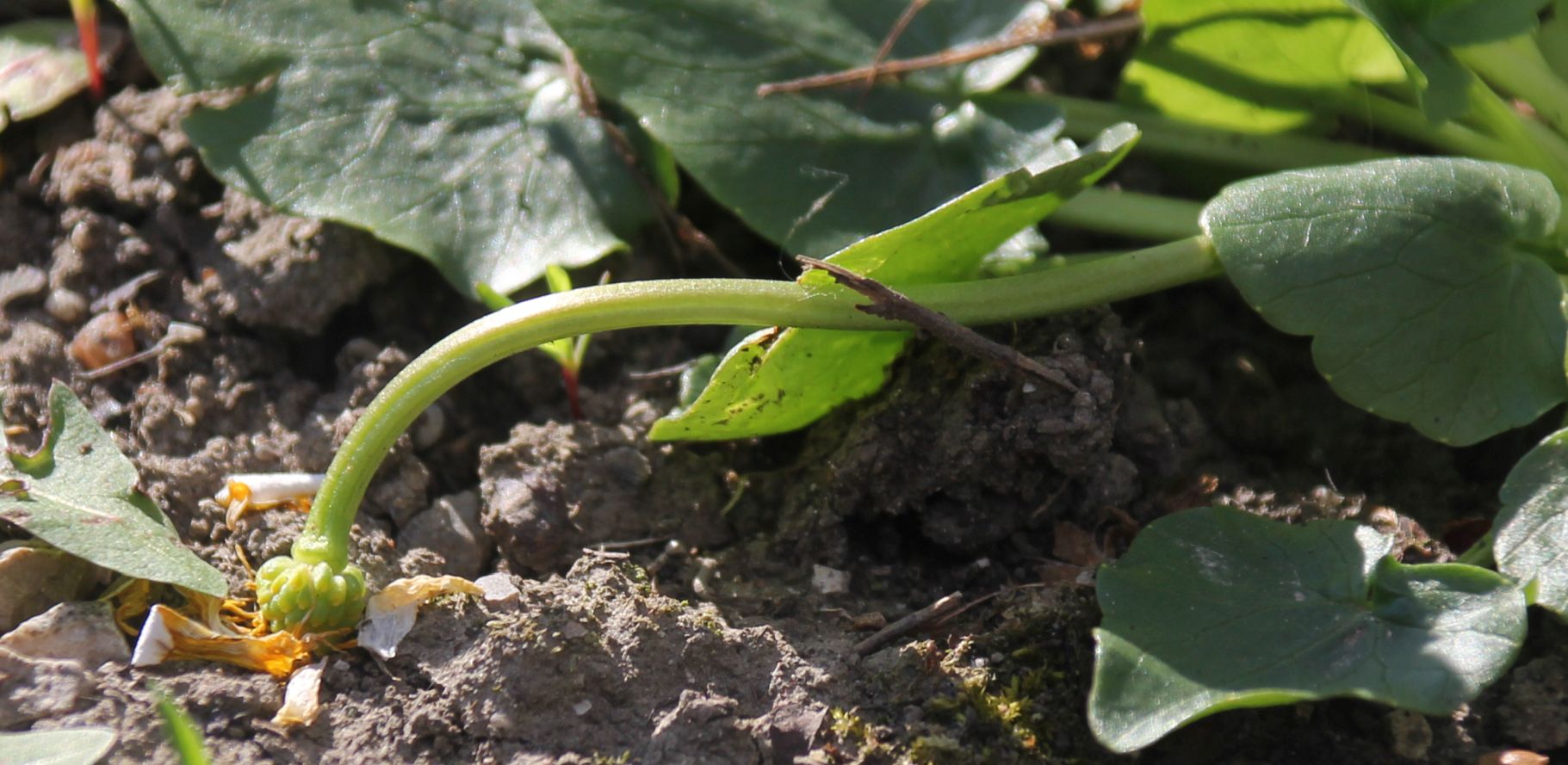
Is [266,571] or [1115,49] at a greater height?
[1115,49]

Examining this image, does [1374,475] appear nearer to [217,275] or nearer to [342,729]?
[342,729]

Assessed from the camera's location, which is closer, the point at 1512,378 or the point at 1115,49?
the point at 1512,378

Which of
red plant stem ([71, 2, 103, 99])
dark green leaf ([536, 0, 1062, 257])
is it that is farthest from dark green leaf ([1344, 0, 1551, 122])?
red plant stem ([71, 2, 103, 99])

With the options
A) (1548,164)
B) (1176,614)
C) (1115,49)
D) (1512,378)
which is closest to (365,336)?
(1176,614)

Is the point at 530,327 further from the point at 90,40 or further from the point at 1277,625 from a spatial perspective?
the point at 90,40

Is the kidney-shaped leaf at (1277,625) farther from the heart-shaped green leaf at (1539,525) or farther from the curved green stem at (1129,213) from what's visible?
the curved green stem at (1129,213)

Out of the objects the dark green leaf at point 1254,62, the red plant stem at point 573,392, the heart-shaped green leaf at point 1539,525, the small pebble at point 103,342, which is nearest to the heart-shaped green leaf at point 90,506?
the small pebble at point 103,342

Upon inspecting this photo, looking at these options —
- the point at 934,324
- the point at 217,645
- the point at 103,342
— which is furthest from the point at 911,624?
the point at 103,342

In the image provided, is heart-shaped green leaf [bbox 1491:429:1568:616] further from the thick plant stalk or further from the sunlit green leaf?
the sunlit green leaf
